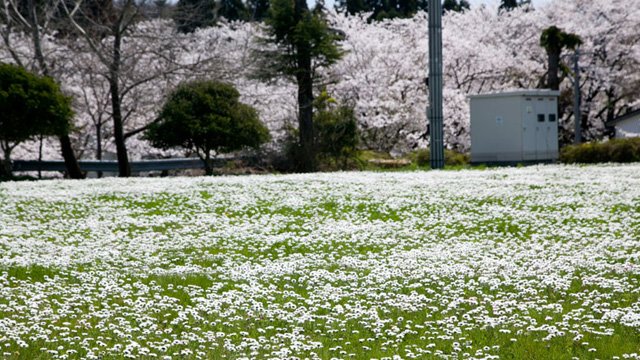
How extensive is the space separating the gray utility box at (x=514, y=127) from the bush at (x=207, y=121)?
10.4 metres

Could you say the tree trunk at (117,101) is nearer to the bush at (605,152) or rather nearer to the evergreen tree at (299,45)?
the evergreen tree at (299,45)

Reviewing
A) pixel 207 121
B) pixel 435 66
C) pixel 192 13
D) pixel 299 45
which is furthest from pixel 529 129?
pixel 192 13

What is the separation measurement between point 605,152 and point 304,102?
1400 cm

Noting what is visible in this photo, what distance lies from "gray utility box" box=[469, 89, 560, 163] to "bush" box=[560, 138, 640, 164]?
1.73m

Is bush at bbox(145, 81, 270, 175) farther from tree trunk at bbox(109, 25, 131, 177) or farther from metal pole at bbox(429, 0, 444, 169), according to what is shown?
metal pole at bbox(429, 0, 444, 169)

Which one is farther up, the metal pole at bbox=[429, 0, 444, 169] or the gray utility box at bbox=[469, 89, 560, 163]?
the metal pole at bbox=[429, 0, 444, 169]

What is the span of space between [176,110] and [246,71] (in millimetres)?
5451

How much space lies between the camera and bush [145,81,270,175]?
33.5 meters

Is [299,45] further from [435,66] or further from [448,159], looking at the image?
[448,159]

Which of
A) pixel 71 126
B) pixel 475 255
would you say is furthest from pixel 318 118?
pixel 475 255

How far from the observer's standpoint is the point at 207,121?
33562 millimetres

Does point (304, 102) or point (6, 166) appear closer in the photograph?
point (6, 166)

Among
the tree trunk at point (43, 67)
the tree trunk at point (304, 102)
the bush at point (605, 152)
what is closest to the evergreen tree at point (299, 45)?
the tree trunk at point (304, 102)

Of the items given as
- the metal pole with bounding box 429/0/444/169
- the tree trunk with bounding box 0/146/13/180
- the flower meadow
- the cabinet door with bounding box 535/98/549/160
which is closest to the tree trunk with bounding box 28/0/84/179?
the tree trunk with bounding box 0/146/13/180
